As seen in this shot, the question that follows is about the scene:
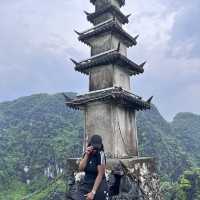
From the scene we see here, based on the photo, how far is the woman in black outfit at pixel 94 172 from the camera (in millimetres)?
5891

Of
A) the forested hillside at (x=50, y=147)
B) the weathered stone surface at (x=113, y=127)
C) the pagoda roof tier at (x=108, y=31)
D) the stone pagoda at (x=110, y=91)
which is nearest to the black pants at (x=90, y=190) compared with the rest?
the stone pagoda at (x=110, y=91)

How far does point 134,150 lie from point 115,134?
2.46 meters

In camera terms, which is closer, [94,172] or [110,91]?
[94,172]

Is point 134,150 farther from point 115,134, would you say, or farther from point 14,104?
point 14,104

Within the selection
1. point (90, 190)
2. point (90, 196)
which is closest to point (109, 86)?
point (90, 190)

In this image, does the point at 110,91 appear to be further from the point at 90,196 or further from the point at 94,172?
the point at 90,196

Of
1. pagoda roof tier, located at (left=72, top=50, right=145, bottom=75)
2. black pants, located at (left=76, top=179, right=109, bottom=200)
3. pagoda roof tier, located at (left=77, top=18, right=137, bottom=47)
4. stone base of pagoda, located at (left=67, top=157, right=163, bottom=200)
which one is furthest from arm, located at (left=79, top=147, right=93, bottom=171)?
pagoda roof tier, located at (left=77, top=18, right=137, bottom=47)

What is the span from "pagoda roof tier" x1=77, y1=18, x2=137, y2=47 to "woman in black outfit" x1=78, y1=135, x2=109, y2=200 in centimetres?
1454

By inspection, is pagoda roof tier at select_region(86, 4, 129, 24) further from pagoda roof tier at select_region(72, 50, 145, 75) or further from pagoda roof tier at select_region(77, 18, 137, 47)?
pagoda roof tier at select_region(72, 50, 145, 75)

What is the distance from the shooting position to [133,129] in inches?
782

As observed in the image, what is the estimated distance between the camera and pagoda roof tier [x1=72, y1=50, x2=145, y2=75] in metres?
18.5

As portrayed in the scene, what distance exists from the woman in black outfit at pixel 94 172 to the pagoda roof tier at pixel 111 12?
16418 mm

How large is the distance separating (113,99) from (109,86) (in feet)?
5.23

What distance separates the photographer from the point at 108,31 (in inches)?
793
